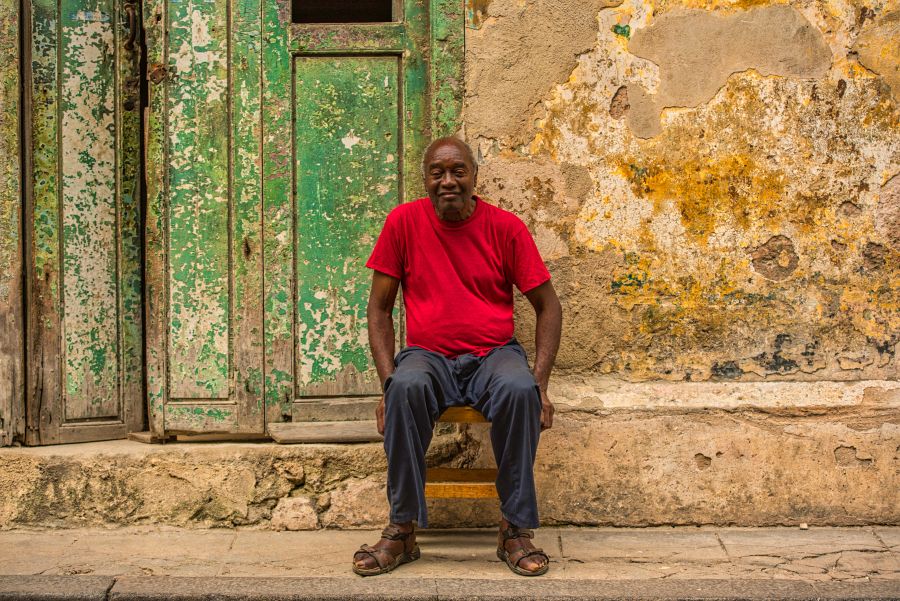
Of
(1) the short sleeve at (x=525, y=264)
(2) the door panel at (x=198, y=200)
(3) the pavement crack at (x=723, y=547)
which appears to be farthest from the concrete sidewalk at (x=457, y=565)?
(1) the short sleeve at (x=525, y=264)

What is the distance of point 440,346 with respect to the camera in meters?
3.69

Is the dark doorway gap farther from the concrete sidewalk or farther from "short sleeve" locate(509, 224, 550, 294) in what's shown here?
the concrete sidewalk

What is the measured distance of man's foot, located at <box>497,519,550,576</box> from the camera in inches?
134

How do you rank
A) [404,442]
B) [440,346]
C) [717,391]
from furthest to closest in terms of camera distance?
[717,391] < [440,346] < [404,442]

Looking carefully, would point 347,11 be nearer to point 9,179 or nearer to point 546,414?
point 9,179

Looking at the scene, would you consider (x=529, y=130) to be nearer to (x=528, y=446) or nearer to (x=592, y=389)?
(x=592, y=389)

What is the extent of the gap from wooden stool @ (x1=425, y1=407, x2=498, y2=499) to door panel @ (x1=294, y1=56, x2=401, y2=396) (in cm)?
60

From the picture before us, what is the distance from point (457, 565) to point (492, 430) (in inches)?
20.2

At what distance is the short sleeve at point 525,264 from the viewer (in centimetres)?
372

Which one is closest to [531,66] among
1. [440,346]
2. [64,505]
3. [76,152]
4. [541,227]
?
[541,227]

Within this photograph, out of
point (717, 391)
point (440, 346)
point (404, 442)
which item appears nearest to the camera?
point (404, 442)

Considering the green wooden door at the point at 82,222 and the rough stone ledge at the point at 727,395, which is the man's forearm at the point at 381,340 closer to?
the rough stone ledge at the point at 727,395

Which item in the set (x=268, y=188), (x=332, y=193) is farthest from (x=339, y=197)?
(x=268, y=188)

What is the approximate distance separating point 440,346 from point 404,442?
45 centimetres
